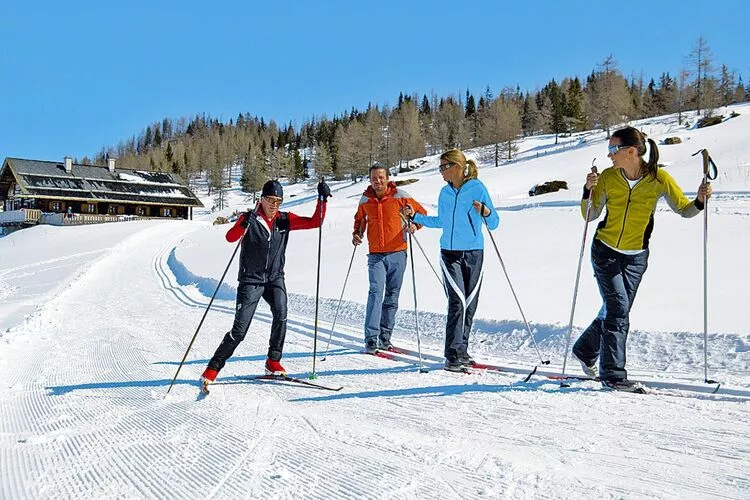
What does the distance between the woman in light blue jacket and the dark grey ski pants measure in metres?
1.15

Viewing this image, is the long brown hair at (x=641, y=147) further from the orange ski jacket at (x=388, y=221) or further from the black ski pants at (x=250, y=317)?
the black ski pants at (x=250, y=317)

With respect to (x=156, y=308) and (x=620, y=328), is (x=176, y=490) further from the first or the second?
(x=156, y=308)

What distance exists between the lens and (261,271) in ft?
15.9

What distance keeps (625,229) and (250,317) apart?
11.1 feet

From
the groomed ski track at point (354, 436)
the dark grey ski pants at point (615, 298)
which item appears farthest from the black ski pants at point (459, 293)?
the dark grey ski pants at point (615, 298)

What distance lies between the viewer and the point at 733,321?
18.1 ft

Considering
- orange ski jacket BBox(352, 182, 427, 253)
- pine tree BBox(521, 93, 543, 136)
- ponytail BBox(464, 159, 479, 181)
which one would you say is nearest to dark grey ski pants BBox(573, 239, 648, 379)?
ponytail BBox(464, 159, 479, 181)

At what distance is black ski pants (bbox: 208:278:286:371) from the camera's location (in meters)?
4.70

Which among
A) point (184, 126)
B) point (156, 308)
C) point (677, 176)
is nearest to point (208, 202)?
point (677, 176)

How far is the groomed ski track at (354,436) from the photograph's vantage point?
262 cm

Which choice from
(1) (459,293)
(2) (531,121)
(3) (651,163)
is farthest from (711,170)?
(2) (531,121)

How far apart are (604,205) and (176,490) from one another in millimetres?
3974

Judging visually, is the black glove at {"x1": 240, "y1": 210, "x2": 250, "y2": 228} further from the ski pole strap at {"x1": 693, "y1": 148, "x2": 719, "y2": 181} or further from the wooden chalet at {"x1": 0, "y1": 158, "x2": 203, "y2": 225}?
the wooden chalet at {"x1": 0, "y1": 158, "x2": 203, "y2": 225}

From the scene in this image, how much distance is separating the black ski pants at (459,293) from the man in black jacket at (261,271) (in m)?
1.64
